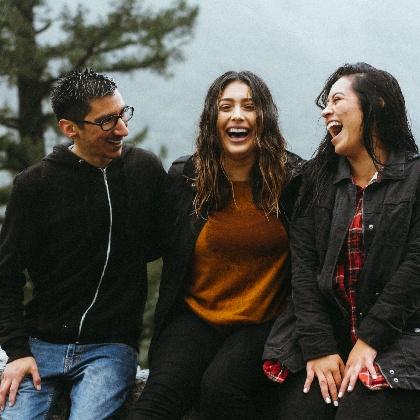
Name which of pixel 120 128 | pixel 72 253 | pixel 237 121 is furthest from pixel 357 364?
pixel 120 128

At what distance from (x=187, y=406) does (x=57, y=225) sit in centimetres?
97

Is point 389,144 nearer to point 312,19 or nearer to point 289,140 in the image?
point 289,140

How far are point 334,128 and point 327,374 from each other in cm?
101

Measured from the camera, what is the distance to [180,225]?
304 centimetres

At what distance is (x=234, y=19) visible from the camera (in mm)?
75750

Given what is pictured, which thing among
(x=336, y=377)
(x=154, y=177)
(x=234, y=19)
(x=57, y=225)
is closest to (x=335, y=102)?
(x=154, y=177)

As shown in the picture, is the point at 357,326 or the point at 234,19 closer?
the point at 357,326

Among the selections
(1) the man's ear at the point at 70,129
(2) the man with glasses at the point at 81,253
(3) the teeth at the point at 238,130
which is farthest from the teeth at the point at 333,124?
(1) the man's ear at the point at 70,129

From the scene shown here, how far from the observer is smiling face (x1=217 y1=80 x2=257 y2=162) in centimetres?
304

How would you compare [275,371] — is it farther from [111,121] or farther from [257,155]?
[111,121]

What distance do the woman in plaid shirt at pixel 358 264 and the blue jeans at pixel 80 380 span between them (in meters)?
0.67

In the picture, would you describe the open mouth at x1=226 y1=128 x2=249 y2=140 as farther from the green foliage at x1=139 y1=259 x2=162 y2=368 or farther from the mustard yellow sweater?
the green foliage at x1=139 y1=259 x2=162 y2=368

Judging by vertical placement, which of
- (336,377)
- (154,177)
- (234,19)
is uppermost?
(234,19)

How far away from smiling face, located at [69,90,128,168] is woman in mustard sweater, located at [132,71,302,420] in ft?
1.03
